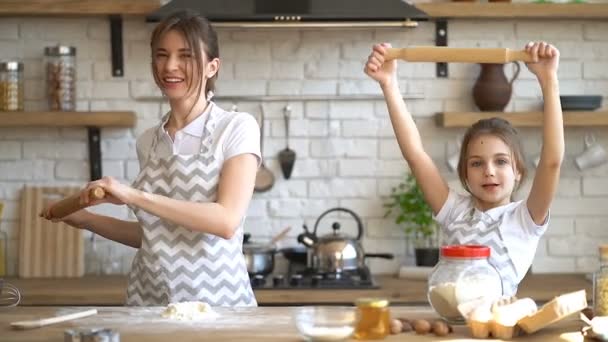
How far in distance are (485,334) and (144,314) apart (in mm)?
782

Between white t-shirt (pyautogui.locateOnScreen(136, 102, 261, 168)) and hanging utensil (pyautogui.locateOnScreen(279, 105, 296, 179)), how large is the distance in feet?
5.06

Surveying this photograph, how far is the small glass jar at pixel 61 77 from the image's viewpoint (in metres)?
4.30

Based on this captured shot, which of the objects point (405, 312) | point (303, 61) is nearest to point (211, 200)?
point (405, 312)

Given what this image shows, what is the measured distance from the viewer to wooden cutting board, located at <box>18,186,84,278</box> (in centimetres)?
434

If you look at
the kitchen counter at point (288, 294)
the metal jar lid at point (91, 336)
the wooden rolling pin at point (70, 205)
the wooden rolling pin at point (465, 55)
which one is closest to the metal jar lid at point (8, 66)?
the kitchen counter at point (288, 294)

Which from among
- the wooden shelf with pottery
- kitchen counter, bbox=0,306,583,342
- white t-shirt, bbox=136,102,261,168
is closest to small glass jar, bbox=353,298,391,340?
kitchen counter, bbox=0,306,583,342

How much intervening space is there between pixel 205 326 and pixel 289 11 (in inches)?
81.3

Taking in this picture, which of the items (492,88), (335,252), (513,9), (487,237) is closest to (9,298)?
(487,237)

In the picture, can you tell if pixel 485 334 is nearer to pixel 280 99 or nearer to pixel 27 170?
pixel 280 99

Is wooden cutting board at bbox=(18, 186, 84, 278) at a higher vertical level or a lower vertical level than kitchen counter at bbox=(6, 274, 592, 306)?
higher

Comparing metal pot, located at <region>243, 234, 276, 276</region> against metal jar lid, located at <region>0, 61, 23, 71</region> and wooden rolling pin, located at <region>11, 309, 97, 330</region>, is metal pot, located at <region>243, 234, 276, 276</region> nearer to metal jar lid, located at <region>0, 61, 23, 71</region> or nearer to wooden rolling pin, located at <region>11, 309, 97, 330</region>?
metal jar lid, located at <region>0, 61, 23, 71</region>

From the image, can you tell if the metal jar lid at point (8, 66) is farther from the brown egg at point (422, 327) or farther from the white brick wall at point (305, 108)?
the brown egg at point (422, 327)

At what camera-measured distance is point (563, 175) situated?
4.51 meters

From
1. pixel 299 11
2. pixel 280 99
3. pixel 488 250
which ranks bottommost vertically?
pixel 488 250
